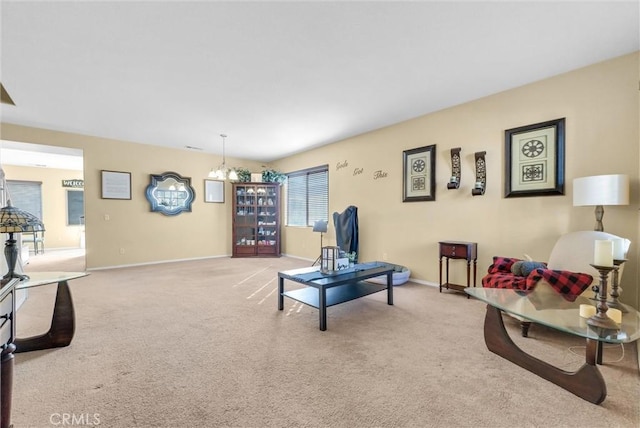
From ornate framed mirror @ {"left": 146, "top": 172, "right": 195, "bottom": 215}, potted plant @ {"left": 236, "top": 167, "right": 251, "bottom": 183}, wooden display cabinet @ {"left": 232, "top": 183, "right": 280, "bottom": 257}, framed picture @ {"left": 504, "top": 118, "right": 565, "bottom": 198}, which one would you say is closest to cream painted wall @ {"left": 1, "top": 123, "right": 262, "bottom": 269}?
ornate framed mirror @ {"left": 146, "top": 172, "right": 195, "bottom": 215}

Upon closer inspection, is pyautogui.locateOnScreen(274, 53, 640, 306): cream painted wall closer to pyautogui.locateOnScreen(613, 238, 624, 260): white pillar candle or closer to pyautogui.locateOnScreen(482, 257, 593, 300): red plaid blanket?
pyautogui.locateOnScreen(482, 257, 593, 300): red plaid blanket

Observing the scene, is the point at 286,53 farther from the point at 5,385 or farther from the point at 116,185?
the point at 116,185

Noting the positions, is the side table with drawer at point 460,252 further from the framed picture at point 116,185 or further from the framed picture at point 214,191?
the framed picture at point 116,185

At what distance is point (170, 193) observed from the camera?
605cm

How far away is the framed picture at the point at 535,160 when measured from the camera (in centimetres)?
294

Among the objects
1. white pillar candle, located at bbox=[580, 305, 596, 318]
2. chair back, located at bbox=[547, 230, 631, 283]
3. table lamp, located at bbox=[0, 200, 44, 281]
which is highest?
table lamp, located at bbox=[0, 200, 44, 281]

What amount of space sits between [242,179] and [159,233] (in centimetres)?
218

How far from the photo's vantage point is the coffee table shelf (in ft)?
9.02

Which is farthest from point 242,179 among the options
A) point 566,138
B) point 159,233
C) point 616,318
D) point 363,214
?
point 616,318

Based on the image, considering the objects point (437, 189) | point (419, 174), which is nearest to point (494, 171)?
point (437, 189)

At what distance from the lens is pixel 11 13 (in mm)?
1981

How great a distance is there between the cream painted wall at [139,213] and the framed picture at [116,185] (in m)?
0.08

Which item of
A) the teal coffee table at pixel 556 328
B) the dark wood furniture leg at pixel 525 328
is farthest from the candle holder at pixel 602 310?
the dark wood furniture leg at pixel 525 328

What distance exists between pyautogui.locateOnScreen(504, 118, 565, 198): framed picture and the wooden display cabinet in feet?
16.0
